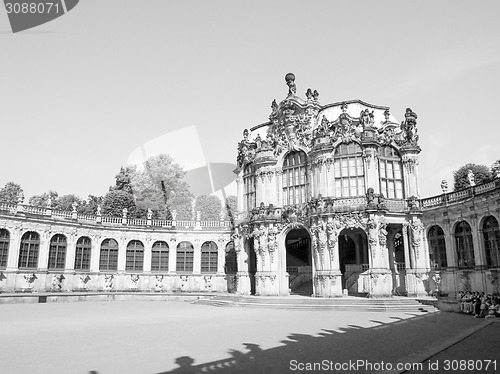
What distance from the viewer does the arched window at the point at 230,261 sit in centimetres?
4754

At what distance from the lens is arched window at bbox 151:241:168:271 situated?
46938 mm

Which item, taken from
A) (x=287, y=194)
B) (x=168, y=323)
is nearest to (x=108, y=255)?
(x=287, y=194)

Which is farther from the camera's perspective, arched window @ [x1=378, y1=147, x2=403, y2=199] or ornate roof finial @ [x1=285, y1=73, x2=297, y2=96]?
ornate roof finial @ [x1=285, y1=73, x2=297, y2=96]

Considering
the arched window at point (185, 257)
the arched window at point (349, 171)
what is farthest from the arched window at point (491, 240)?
the arched window at point (185, 257)

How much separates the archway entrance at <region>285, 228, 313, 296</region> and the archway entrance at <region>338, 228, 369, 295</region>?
3702 mm

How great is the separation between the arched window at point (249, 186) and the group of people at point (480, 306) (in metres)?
21.9

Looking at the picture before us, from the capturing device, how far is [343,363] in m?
11.0

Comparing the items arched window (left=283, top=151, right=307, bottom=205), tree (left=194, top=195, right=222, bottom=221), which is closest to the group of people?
arched window (left=283, top=151, right=307, bottom=205)

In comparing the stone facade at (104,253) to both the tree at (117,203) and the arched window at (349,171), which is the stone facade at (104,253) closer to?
the tree at (117,203)

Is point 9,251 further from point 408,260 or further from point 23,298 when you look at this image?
point 408,260

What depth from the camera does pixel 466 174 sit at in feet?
189

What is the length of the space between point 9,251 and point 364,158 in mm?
34752

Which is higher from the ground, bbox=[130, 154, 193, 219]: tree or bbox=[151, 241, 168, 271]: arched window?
bbox=[130, 154, 193, 219]: tree

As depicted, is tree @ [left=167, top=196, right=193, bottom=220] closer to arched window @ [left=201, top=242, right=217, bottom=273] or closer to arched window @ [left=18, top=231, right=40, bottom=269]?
arched window @ [left=201, top=242, right=217, bottom=273]
